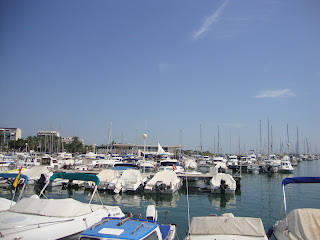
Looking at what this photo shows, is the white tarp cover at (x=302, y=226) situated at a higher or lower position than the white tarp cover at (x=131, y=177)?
higher

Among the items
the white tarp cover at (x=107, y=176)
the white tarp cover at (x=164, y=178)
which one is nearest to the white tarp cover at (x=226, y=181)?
the white tarp cover at (x=164, y=178)

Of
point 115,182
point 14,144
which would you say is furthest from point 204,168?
point 14,144

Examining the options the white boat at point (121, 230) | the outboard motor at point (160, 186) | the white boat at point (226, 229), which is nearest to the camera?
the white boat at point (121, 230)

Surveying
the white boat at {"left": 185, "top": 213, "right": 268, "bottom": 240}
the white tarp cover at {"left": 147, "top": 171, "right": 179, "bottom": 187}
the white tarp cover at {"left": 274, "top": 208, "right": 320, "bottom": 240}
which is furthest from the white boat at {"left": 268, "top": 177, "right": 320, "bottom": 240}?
the white tarp cover at {"left": 147, "top": 171, "right": 179, "bottom": 187}

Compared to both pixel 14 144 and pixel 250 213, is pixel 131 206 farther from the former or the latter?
pixel 14 144

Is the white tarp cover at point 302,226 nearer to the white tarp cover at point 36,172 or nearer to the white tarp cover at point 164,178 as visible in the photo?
the white tarp cover at point 164,178

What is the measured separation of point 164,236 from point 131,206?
1180cm

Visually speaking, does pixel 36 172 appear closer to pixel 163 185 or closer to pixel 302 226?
pixel 163 185

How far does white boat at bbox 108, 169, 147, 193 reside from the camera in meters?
27.7

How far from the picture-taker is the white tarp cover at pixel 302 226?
10.1 metres

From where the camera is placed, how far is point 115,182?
28.3m

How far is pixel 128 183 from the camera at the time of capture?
28734mm

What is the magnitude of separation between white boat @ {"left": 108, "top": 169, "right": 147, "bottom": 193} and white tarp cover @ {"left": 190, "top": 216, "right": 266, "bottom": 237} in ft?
58.9

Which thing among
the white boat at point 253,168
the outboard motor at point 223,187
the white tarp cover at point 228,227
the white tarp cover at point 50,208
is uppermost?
Result: the white tarp cover at point 50,208
